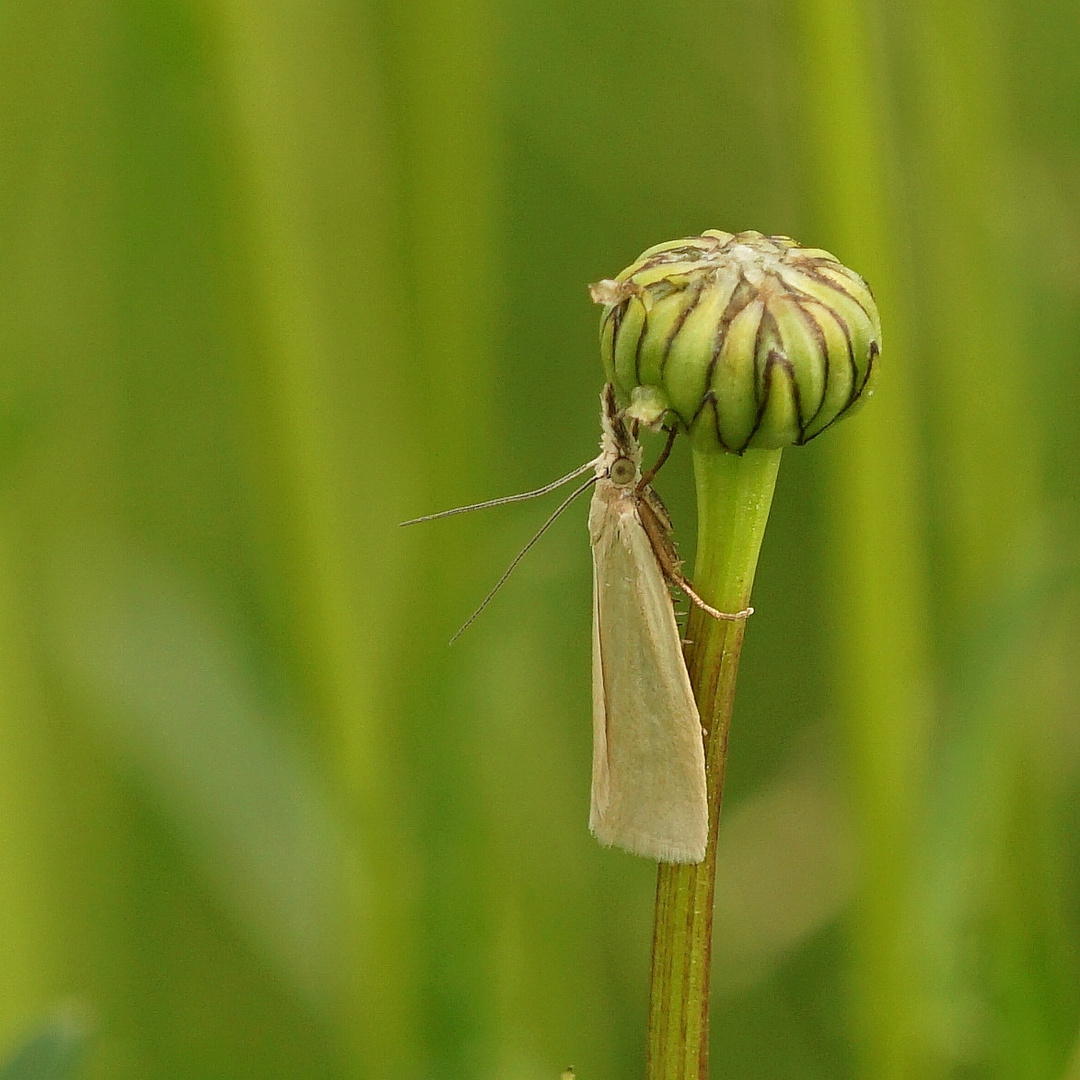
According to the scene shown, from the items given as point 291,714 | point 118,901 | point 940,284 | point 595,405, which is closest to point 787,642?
point 595,405

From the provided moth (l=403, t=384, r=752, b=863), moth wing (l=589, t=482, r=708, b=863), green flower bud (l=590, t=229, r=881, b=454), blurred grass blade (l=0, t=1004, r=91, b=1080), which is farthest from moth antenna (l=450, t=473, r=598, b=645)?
blurred grass blade (l=0, t=1004, r=91, b=1080)

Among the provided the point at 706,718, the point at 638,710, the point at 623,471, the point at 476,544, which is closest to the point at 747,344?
the point at 706,718

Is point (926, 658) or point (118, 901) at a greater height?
point (926, 658)

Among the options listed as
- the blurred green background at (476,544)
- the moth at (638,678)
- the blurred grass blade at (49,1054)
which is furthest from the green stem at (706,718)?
the blurred green background at (476,544)

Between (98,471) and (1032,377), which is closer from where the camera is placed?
(1032,377)

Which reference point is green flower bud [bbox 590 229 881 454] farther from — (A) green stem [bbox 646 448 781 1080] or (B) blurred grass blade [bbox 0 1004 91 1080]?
(B) blurred grass blade [bbox 0 1004 91 1080]

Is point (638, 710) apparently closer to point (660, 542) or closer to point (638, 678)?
point (638, 678)

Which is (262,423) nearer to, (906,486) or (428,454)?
(428,454)
